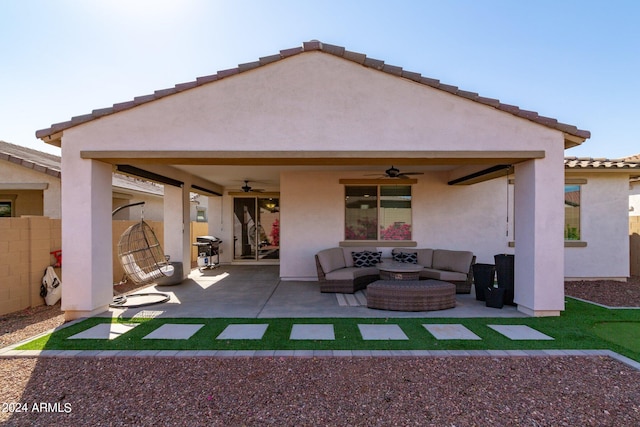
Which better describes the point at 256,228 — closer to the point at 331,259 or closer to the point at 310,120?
the point at 331,259

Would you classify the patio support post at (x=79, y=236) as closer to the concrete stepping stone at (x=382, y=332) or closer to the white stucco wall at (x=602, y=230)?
the concrete stepping stone at (x=382, y=332)

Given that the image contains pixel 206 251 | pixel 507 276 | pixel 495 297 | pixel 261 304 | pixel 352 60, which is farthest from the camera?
pixel 206 251

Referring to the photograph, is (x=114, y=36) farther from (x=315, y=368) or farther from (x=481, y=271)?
(x=481, y=271)

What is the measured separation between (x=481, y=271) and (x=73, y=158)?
8.59 meters

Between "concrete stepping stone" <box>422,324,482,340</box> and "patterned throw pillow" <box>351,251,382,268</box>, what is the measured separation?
140 inches

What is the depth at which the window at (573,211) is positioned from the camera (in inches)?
375

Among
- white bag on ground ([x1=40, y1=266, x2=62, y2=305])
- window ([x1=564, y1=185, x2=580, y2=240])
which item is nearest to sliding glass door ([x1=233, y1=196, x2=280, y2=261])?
white bag on ground ([x1=40, y1=266, x2=62, y2=305])

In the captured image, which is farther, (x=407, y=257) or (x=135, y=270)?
(x=407, y=257)

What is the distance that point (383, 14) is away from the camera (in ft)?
26.0

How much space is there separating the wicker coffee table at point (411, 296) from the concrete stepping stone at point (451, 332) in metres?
0.83

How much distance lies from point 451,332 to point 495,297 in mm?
2111

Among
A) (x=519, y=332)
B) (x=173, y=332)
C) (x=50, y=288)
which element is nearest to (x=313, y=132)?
(x=173, y=332)

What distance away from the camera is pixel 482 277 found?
7.24m

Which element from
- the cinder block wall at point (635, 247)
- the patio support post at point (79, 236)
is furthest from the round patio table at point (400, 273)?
the cinder block wall at point (635, 247)
